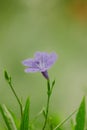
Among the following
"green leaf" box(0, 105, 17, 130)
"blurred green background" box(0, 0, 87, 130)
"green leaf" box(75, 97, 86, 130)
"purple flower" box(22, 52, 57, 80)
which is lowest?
"blurred green background" box(0, 0, 87, 130)

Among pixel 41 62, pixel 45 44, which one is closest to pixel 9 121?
pixel 41 62

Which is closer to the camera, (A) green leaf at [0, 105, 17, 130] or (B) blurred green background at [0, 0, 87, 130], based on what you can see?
(A) green leaf at [0, 105, 17, 130]

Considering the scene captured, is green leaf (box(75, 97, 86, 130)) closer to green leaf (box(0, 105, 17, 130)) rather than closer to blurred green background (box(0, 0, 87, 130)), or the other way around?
green leaf (box(0, 105, 17, 130))

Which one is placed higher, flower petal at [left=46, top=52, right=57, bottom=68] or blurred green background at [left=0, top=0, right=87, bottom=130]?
flower petal at [left=46, top=52, right=57, bottom=68]

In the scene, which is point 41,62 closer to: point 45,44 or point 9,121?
point 9,121

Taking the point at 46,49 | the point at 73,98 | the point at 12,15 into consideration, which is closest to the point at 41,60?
the point at 73,98

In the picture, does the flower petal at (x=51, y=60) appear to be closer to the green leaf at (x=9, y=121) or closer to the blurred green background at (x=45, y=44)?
the green leaf at (x=9, y=121)

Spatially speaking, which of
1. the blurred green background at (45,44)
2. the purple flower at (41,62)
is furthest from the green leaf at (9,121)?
the blurred green background at (45,44)

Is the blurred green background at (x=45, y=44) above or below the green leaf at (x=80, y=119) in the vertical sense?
below

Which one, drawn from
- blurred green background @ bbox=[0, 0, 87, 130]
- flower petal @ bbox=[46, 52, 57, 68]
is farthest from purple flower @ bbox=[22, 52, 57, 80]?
blurred green background @ bbox=[0, 0, 87, 130]

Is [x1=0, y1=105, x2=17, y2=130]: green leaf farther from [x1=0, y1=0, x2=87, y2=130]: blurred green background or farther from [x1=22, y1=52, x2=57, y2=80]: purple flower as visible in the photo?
[x1=0, y1=0, x2=87, y2=130]: blurred green background
